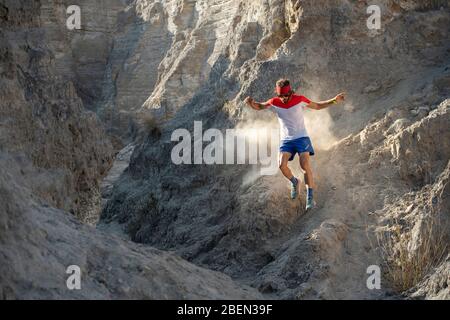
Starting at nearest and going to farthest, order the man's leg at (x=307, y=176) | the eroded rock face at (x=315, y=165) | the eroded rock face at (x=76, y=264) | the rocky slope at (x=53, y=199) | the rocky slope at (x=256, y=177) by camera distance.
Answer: the eroded rock face at (x=76, y=264)
the rocky slope at (x=53, y=199)
the rocky slope at (x=256, y=177)
the eroded rock face at (x=315, y=165)
the man's leg at (x=307, y=176)

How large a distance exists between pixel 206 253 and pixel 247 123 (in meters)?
2.04

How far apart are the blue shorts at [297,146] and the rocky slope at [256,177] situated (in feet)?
1.95

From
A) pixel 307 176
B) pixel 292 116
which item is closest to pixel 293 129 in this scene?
pixel 292 116

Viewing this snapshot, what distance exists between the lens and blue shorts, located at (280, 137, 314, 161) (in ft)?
26.9

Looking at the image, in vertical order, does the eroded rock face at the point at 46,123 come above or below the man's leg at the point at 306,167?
above

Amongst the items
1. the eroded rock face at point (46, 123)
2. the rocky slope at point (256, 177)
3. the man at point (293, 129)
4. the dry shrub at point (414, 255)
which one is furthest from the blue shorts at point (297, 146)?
the eroded rock face at point (46, 123)

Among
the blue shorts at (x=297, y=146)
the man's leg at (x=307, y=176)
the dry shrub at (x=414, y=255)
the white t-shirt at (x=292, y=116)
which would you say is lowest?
the dry shrub at (x=414, y=255)

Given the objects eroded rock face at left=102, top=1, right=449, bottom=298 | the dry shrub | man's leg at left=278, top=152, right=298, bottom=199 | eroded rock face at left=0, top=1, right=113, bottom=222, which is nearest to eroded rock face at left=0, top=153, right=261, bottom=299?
eroded rock face at left=102, top=1, right=449, bottom=298

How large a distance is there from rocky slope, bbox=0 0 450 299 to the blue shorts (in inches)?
23.4

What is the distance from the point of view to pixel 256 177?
29.9 feet

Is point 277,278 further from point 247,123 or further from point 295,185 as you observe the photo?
point 247,123

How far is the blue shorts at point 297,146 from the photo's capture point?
26.9 ft

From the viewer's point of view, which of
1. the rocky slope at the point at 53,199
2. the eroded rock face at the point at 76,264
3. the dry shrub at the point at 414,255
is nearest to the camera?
the eroded rock face at the point at 76,264

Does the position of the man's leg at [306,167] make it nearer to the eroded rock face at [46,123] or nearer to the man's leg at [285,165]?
the man's leg at [285,165]
